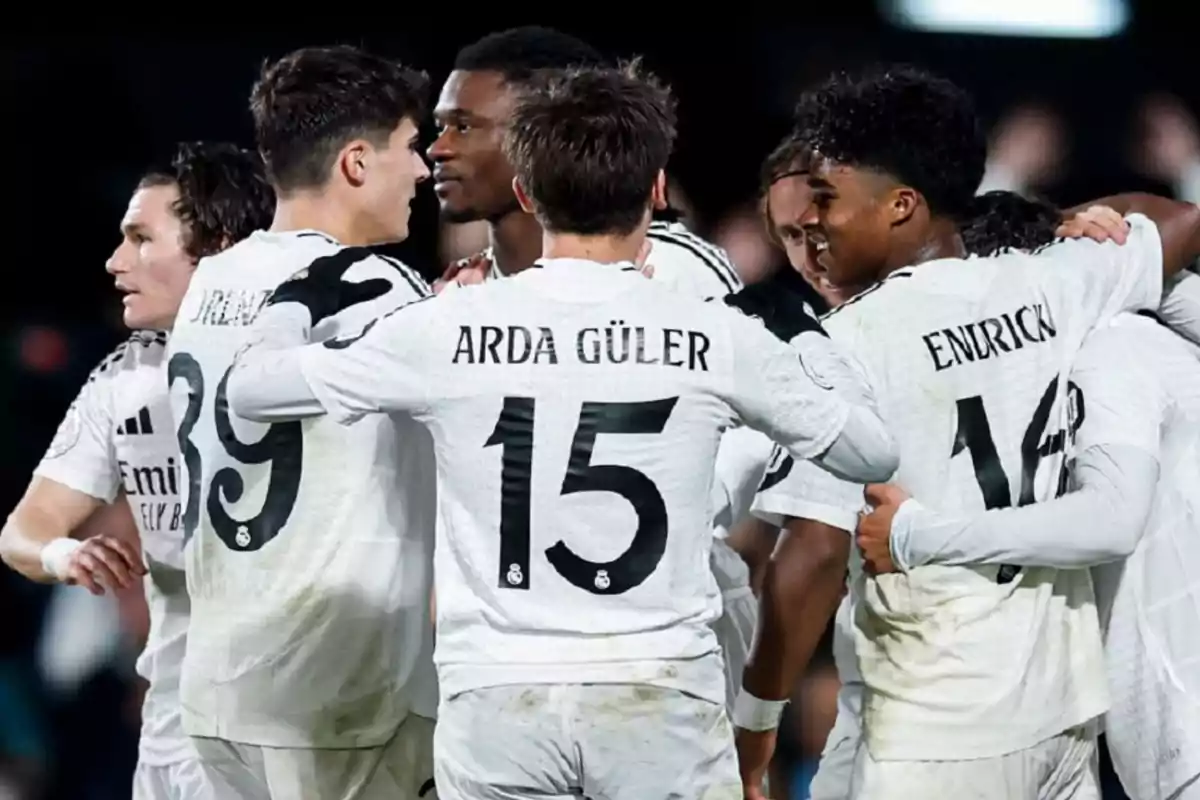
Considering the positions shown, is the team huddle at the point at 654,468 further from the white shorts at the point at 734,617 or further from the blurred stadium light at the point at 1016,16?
the blurred stadium light at the point at 1016,16

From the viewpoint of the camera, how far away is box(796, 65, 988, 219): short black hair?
281 centimetres

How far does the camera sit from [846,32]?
5.77m

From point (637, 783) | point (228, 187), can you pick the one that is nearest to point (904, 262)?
point (637, 783)

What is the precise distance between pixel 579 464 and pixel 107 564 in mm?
1151

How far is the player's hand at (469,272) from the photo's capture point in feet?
9.73

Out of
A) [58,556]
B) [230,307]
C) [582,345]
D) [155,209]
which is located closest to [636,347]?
[582,345]

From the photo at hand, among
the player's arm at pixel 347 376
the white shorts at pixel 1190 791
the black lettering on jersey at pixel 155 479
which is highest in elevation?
the player's arm at pixel 347 376

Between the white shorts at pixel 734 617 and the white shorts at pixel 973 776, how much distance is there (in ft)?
1.94

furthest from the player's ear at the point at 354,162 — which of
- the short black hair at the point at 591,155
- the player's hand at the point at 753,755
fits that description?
the player's hand at the point at 753,755

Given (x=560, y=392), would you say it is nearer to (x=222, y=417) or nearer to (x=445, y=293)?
(x=445, y=293)

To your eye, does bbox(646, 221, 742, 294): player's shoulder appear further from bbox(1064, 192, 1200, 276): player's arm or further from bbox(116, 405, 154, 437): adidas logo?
bbox(116, 405, 154, 437): adidas logo

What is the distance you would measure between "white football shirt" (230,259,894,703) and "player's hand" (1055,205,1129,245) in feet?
2.52

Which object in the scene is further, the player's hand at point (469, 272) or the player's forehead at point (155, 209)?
the player's forehead at point (155, 209)

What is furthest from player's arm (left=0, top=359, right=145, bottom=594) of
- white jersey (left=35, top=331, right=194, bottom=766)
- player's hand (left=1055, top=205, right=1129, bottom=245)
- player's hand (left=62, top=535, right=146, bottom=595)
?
player's hand (left=1055, top=205, right=1129, bottom=245)
